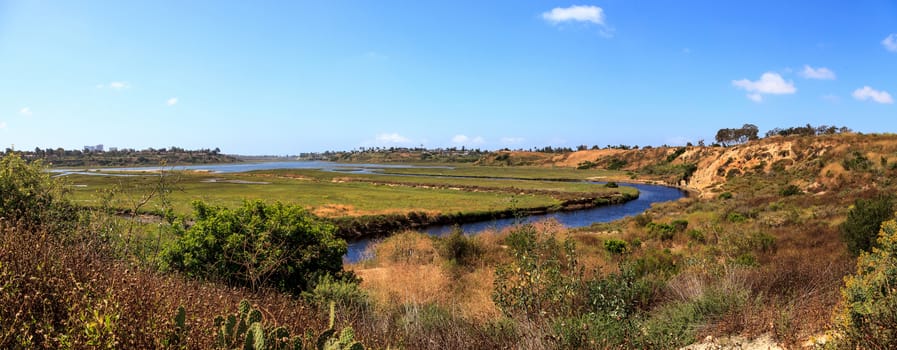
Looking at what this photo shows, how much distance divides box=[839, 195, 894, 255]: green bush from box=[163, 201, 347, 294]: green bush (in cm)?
1565

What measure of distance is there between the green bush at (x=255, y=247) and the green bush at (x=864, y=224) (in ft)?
51.3

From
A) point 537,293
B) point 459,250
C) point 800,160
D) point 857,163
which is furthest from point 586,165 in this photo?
point 537,293

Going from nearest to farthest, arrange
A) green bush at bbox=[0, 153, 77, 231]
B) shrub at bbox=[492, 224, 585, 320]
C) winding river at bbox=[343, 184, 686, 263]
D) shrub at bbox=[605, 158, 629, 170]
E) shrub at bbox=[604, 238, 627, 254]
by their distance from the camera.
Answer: shrub at bbox=[492, 224, 585, 320], green bush at bbox=[0, 153, 77, 231], shrub at bbox=[604, 238, 627, 254], winding river at bbox=[343, 184, 686, 263], shrub at bbox=[605, 158, 629, 170]

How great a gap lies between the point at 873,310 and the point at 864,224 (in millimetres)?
12610

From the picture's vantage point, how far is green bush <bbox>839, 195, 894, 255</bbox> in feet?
42.8

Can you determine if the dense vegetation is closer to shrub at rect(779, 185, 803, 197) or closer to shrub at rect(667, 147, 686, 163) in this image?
shrub at rect(779, 185, 803, 197)

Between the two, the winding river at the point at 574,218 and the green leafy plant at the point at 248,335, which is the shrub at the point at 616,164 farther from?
the green leafy plant at the point at 248,335

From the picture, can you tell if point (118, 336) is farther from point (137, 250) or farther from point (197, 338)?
point (137, 250)

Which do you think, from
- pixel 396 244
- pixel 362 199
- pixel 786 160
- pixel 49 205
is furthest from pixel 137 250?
pixel 786 160

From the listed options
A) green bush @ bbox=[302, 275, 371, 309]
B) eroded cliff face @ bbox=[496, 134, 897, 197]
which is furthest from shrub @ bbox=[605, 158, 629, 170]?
green bush @ bbox=[302, 275, 371, 309]

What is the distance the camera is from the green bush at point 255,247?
10.9 metres

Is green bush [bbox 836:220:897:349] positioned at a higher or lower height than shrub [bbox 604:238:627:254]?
higher

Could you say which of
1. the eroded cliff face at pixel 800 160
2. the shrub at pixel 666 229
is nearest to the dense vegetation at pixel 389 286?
the shrub at pixel 666 229

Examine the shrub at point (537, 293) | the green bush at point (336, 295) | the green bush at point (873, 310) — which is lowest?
the green bush at point (336, 295)
